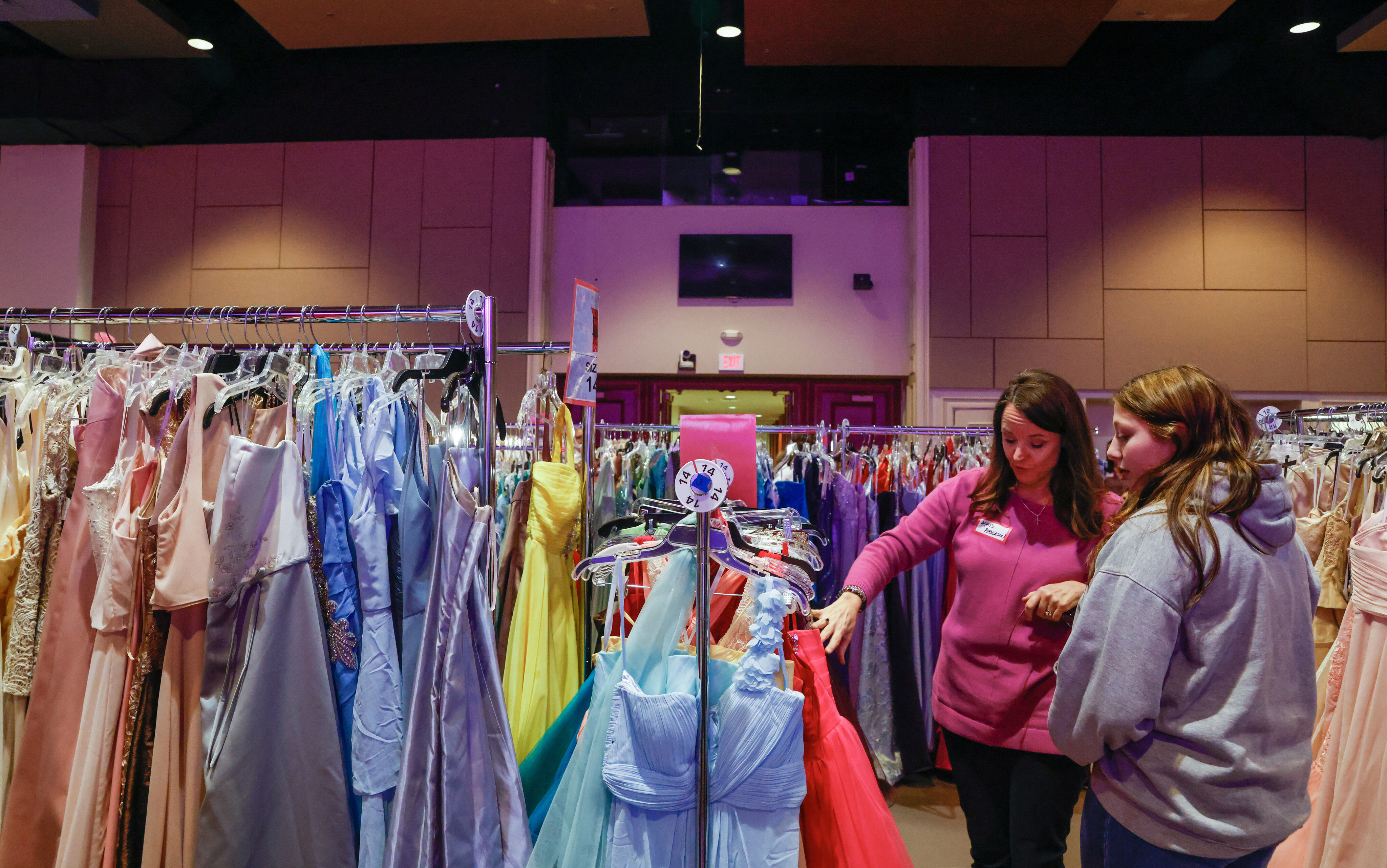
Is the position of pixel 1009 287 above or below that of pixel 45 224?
below

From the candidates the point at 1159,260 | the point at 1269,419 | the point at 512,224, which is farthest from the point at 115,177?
the point at 1159,260

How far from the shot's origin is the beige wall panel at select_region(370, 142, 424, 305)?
17.3 feet

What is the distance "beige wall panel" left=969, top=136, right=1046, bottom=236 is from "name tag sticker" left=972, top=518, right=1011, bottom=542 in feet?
12.5

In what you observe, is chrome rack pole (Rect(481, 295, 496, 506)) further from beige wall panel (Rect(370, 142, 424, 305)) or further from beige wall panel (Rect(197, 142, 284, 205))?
beige wall panel (Rect(197, 142, 284, 205))

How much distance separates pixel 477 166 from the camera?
5.26m

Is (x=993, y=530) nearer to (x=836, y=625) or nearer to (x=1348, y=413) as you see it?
→ (x=836, y=625)

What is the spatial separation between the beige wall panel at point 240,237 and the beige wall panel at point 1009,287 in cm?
476

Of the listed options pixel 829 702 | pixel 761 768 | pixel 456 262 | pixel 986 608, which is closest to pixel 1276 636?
pixel 986 608

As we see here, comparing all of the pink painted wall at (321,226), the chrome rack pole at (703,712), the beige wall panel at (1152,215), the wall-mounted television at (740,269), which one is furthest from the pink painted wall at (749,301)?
the chrome rack pole at (703,712)

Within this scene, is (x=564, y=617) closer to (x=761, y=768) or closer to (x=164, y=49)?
(x=761, y=768)

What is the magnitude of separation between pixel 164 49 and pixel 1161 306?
6651 millimetres

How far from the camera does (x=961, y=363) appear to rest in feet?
16.6

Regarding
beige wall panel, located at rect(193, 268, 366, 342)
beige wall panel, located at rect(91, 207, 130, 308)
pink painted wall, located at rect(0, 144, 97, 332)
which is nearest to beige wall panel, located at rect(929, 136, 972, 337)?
beige wall panel, located at rect(193, 268, 366, 342)

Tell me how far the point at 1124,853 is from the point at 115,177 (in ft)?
22.4
